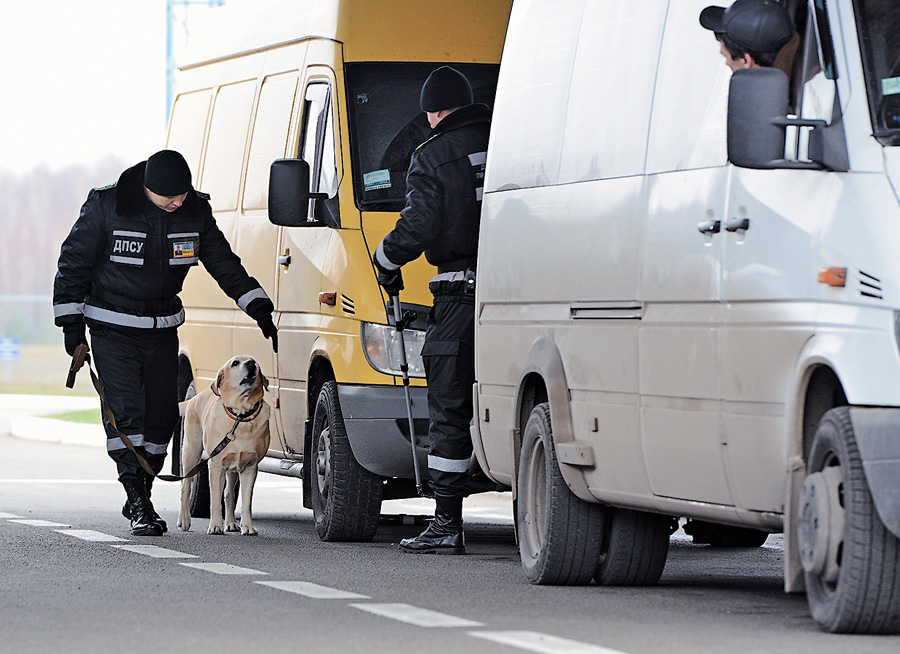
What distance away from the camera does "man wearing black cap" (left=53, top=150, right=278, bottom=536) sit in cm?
1201

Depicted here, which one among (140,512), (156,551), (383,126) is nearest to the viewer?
(156,551)

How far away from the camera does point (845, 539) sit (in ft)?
22.1

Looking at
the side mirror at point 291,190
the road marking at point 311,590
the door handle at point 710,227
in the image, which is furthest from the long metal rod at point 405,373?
the door handle at point 710,227

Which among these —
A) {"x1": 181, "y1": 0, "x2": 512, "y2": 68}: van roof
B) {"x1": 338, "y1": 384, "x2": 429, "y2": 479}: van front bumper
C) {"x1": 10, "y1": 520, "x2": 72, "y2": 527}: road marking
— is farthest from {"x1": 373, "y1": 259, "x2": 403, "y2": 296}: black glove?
{"x1": 10, "y1": 520, "x2": 72, "y2": 527}: road marking

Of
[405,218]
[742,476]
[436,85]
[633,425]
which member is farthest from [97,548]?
[742,476]

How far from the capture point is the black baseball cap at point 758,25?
6980 millimetres

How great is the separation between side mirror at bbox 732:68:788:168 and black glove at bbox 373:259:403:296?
4.14 meters

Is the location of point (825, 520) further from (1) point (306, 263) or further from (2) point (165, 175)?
(2) point (165, 175)

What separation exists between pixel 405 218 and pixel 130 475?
8.63 feet

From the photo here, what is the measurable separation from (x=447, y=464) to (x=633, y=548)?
2.10 meters

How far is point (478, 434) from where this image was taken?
32.9ft

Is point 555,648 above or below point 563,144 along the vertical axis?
below

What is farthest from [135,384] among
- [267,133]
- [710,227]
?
[710,227]

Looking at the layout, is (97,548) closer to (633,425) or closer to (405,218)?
(405,218)
